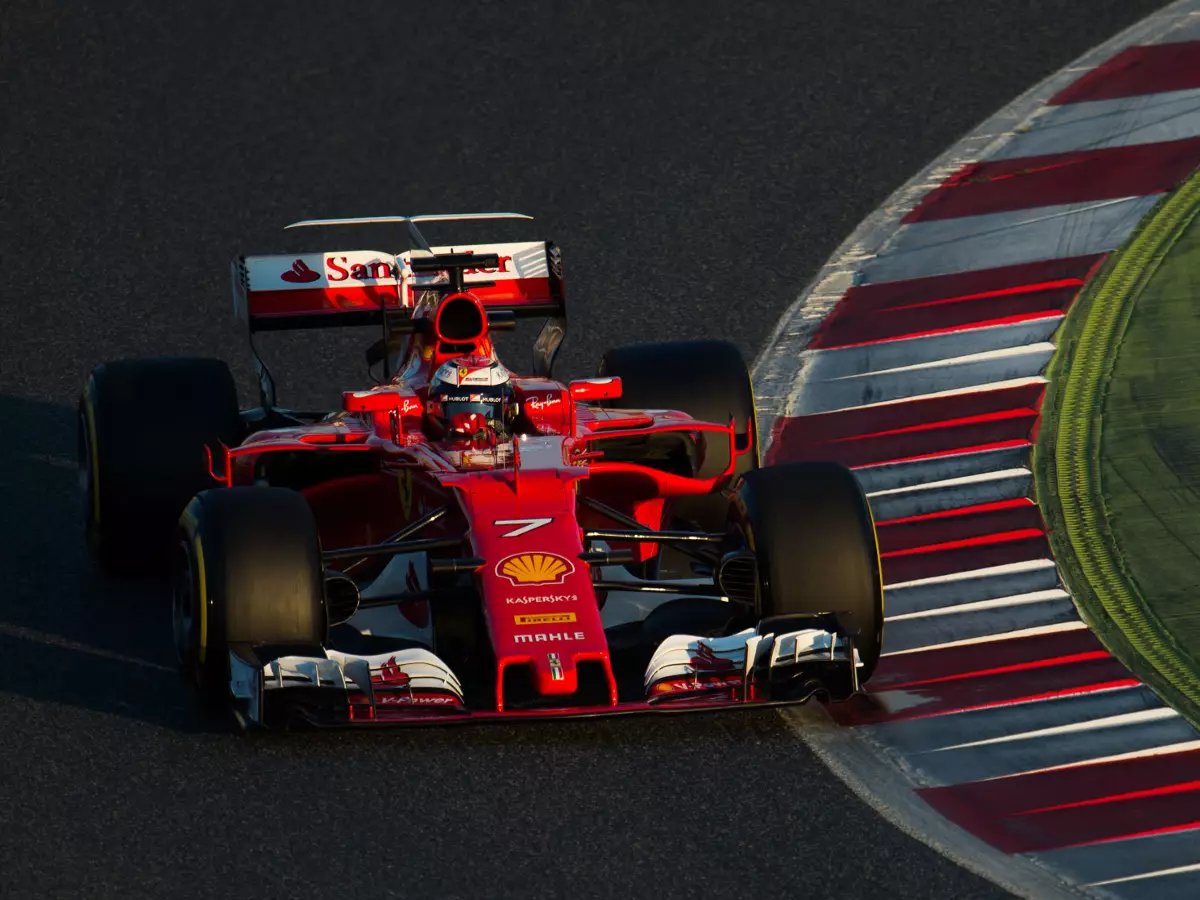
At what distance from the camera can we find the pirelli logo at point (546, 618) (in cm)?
1028

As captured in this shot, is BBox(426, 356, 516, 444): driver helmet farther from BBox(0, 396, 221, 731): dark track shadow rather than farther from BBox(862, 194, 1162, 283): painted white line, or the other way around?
BBox(862, 194, 1162, 283): painted white line

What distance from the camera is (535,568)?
416 inches

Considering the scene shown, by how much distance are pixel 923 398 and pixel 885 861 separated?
18.0 ft

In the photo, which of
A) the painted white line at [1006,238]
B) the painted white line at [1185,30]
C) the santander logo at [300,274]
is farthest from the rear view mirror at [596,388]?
the painted white line at [1185,30]

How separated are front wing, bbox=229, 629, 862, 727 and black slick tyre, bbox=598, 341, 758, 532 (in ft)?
7.51

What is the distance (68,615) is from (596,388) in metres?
2.75

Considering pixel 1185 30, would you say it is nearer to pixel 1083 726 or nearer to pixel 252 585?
pixel 1083 726

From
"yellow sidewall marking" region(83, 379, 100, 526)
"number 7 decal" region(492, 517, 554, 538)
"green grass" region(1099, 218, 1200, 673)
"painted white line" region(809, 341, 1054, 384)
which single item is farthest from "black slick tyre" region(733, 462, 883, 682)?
"painted white line" region(809, 341, 1054, 384)

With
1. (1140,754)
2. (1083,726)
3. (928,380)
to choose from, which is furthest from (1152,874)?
(928,380)

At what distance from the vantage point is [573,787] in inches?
390

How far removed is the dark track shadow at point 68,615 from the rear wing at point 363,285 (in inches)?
60.3

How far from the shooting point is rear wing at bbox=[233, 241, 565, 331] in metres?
13.1

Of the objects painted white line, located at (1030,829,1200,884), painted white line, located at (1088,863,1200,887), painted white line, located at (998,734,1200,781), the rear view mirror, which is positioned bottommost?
painted white line, located at (1088,863,1200,887)

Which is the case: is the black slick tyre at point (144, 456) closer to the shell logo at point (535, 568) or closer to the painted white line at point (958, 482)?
the shell logo at point (535, 568)
